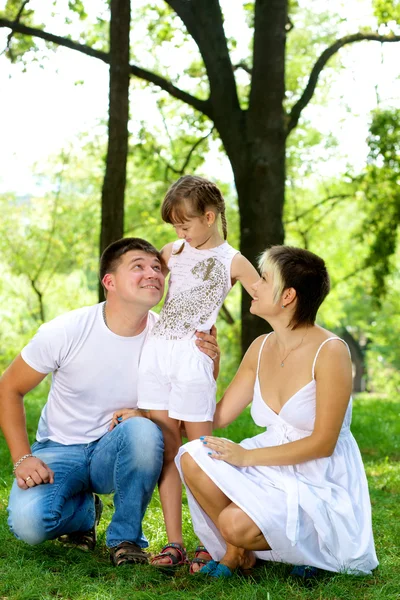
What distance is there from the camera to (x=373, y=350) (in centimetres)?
4159

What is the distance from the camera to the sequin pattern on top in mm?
3961

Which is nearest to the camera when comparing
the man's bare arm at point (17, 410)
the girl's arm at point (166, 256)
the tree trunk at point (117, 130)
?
the man's bare arm at point (17, 410)

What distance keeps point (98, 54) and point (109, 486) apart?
6.57m

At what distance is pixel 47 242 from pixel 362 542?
22256 mm

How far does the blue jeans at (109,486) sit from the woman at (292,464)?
0.29 metres

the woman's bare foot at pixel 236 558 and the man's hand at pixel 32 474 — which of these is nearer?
the woman's bare foot at pixel 236 558

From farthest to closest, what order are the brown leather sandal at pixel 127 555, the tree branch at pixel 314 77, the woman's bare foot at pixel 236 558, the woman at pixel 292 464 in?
the tree branch at pixel 314 77, the brown leather sandal at pixel 127 555, the woman's bare foot at pixel 236 558, the woman at pixel 292 464

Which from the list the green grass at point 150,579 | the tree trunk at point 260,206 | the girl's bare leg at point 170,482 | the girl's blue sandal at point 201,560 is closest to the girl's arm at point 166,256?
the girl's bare leg at point 170,482

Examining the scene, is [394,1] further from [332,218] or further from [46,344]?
[332,218]

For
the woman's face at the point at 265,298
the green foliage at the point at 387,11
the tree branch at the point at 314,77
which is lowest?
the woman's face at the point at 265,298

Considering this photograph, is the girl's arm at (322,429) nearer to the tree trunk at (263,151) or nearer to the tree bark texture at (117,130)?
the tree bark texture at (117,130)

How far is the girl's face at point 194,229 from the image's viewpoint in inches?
157

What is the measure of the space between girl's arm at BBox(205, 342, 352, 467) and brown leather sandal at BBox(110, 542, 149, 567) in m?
0.66

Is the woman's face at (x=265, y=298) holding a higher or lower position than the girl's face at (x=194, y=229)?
lower
